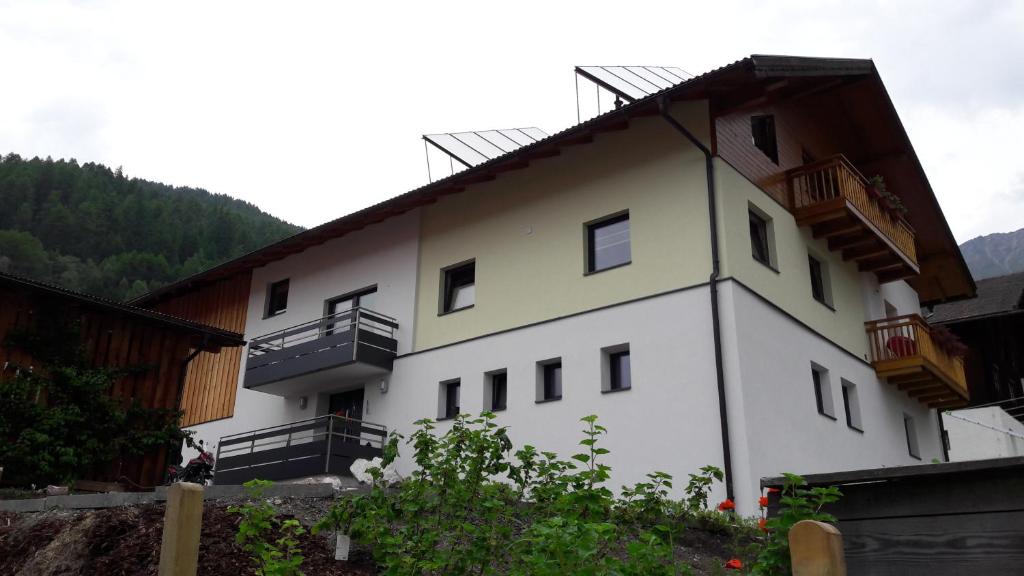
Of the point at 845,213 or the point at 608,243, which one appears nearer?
the point at 608,243

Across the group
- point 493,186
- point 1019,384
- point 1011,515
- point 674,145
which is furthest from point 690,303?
point 1019,384

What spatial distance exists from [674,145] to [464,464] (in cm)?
1083

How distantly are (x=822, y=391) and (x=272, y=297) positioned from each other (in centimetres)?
1424

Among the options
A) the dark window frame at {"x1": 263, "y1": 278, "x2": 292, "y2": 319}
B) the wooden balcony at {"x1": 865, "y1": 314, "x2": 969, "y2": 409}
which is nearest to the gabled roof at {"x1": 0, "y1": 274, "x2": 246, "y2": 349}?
the dark window frame at {"x1": 263, "y1": 278, "x2": 292, "y2": 319}

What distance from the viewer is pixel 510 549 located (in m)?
4.48

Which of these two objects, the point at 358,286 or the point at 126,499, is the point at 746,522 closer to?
the point at 126,499

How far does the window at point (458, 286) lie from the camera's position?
18.6 metres

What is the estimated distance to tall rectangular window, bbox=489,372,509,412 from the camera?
54.3ft

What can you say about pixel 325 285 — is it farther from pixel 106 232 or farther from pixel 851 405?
pixel 106 232

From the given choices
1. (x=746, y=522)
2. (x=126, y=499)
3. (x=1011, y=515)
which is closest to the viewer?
(x=1011, y=515)

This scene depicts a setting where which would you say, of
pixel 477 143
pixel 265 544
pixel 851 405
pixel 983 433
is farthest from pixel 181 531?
pixel 983 433

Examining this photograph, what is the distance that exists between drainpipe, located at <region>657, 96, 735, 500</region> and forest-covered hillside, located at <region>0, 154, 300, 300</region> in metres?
32.3

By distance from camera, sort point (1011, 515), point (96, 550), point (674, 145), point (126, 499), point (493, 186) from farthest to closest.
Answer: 1. point (493, 186)
2. point (674, 145)
3. point (126, 499)
4. point (96, 550)
5. point (1011, 515)

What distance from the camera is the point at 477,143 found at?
21953mm
